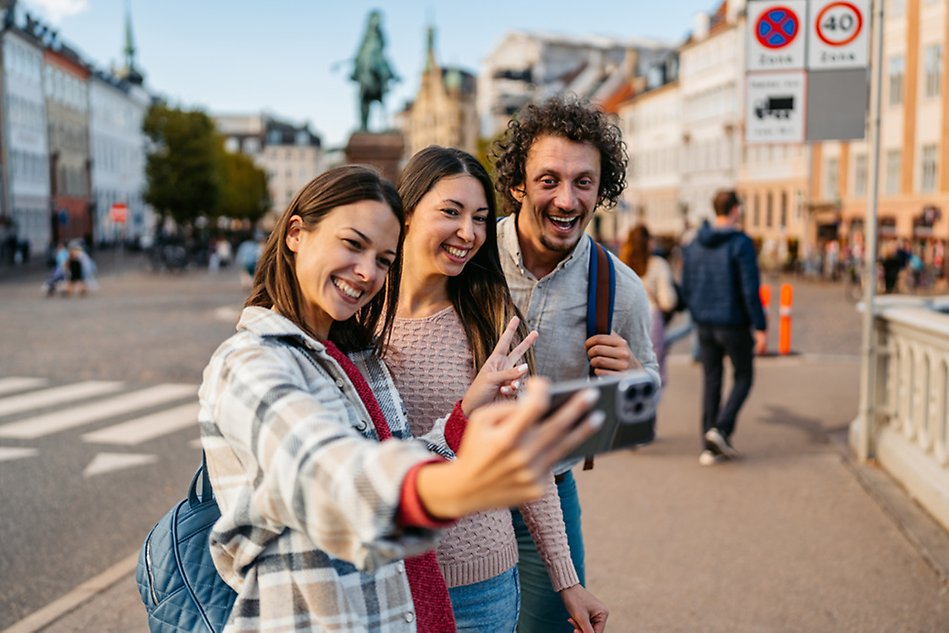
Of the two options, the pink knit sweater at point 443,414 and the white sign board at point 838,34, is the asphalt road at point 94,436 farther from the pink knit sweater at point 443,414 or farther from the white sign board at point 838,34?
the white sign board at point 838,34

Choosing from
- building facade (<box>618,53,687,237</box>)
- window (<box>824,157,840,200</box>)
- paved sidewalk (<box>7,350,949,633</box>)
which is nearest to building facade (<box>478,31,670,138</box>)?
building facade (<box>618,53,687,237</box>)

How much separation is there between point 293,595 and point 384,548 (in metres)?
0.41

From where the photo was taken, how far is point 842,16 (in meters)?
7.61

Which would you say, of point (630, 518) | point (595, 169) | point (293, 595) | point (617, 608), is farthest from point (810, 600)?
point (293, 595)

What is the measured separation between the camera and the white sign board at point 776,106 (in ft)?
25.5

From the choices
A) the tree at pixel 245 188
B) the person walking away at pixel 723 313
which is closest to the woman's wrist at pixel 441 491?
the person walking away at pixel 723 313

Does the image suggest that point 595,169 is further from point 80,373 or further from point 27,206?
point 27,206

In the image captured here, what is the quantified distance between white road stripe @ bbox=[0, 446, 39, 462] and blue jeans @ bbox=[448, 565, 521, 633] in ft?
22.8

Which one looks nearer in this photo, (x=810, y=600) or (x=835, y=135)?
(x=810, y=600)

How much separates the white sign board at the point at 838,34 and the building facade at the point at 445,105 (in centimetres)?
10490

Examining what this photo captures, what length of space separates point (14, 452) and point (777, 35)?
6.78 m

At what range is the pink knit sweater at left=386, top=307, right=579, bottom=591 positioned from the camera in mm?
2400

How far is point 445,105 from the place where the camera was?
11694cm

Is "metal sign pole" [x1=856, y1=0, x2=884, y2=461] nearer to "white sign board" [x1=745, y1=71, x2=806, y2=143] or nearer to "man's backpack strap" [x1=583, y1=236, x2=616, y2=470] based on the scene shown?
"white sign board" [x1=745, y1=71, x2=806, y2=143]
